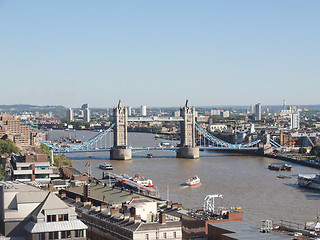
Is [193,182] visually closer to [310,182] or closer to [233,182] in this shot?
[233,182]

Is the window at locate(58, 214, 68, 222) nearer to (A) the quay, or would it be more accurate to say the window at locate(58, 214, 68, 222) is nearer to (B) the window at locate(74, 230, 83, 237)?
(B) the window at locate(74, 230, 83, 237)

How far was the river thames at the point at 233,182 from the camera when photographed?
2655 centimetres

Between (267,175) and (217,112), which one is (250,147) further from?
(217,112)

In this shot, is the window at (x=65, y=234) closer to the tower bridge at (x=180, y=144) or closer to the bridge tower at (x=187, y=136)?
the tower bridge at (x=180, y=144)

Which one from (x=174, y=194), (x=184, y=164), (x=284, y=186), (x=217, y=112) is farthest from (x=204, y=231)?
(x=217, y=112)

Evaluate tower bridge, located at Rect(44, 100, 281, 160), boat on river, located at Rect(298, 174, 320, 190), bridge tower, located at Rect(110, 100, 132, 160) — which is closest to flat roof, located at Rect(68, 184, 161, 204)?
boat on river, located at Rect(298, 174, 320, 190)

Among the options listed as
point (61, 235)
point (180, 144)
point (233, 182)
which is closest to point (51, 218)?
point (61, 235)

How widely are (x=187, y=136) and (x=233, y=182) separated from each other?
21.0m

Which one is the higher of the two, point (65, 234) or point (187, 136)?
point (187, 136)

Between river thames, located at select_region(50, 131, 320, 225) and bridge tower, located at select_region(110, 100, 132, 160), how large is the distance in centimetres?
89

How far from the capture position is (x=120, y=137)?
54.9m

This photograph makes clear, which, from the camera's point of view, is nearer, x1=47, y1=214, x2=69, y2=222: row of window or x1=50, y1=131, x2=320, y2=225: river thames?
x1=47, y1=214, x2=69, y2=222: row of window

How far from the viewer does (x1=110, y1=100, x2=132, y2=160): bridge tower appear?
169ft

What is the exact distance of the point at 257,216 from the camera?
80.1ft
